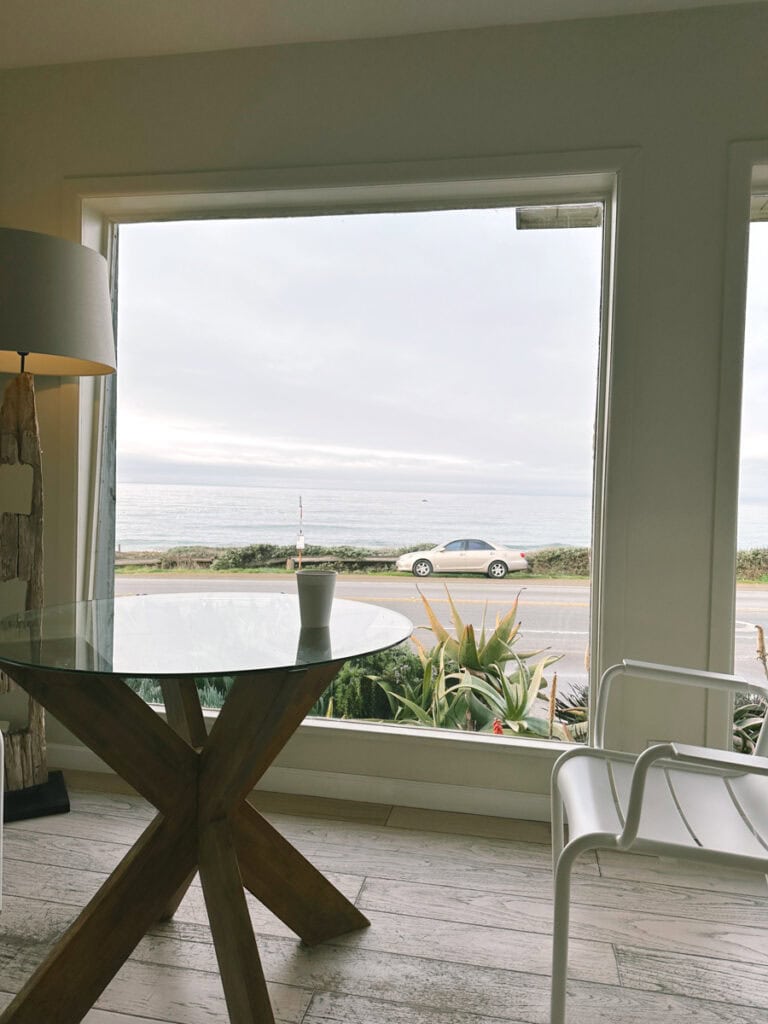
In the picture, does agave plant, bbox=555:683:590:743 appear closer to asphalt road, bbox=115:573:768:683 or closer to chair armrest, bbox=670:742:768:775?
asphalt road, bbox=115:573:768:683

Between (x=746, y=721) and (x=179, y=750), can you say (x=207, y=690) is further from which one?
(x=746, y=721)

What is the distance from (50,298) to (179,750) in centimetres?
134

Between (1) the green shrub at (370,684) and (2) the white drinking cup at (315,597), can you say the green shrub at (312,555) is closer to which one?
(1) the green shrub at (370,684)

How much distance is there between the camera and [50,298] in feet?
6.50

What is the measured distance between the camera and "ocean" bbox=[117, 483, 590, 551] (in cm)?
235

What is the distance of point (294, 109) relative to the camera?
2.28 m

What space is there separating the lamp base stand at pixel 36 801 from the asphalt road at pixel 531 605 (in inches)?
34.7

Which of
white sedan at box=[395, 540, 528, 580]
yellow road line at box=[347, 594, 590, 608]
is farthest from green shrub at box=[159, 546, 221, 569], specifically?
white sedan at box=[395, 540, 528, 580]

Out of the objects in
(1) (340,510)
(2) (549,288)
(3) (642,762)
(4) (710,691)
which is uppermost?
(2) (549,288)

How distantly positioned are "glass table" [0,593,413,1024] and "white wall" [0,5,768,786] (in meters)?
0.98

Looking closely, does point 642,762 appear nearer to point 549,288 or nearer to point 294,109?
point 549,288

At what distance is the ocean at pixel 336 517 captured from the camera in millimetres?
2348

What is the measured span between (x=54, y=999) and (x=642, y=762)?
1125 mm

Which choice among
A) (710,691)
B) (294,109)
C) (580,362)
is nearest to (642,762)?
(710,691)
